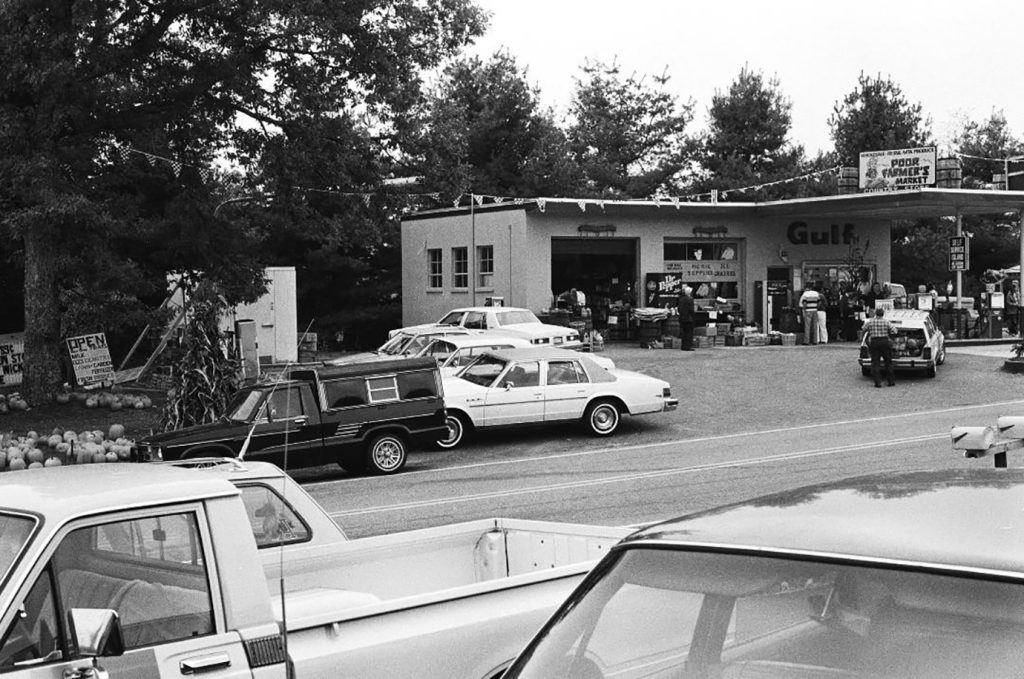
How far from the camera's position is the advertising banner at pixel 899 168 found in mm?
39125

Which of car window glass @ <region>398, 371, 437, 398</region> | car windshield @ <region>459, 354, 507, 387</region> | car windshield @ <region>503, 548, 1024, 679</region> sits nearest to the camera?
car windshield @ <region>503, 548, 1024, 679</region>

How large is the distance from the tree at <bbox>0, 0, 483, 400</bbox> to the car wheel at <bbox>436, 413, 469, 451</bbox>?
7.69 m

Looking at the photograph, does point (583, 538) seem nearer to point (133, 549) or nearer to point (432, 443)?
point (133, 549)

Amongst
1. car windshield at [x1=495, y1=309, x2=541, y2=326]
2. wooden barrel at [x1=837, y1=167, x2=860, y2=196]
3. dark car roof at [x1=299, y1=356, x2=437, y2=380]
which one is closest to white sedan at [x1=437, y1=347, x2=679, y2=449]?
dark car roof at [x1=299, y1=356, x2=437, y2=380]

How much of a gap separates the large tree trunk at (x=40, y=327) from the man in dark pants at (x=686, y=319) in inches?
647

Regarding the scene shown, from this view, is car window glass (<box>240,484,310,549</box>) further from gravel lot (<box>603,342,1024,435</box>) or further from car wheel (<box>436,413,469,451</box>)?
gravel lot (<box>603,342,1024,435</box>)

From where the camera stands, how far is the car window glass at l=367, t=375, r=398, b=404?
1897 cm

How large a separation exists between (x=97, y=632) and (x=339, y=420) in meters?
14.4

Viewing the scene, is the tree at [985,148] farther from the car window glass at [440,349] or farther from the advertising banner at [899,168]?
the car window glass at [440,349]

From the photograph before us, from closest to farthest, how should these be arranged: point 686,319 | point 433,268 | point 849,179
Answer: point 686,319, point 849,179, point 433,268

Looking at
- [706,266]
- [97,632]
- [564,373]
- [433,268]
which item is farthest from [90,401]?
[97,632]

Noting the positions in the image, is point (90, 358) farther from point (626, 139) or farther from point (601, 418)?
point (626, 139)

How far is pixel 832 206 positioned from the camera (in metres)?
37.8

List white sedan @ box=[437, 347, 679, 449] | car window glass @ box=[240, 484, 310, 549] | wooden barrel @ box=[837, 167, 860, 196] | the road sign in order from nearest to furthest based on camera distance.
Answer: car window glass @ box=[240, 484, 310, 549], white sedan @ box=[437, 347, 679, 449], the road sign, wooden barrel @ box=[837, 167, 860, 196]
